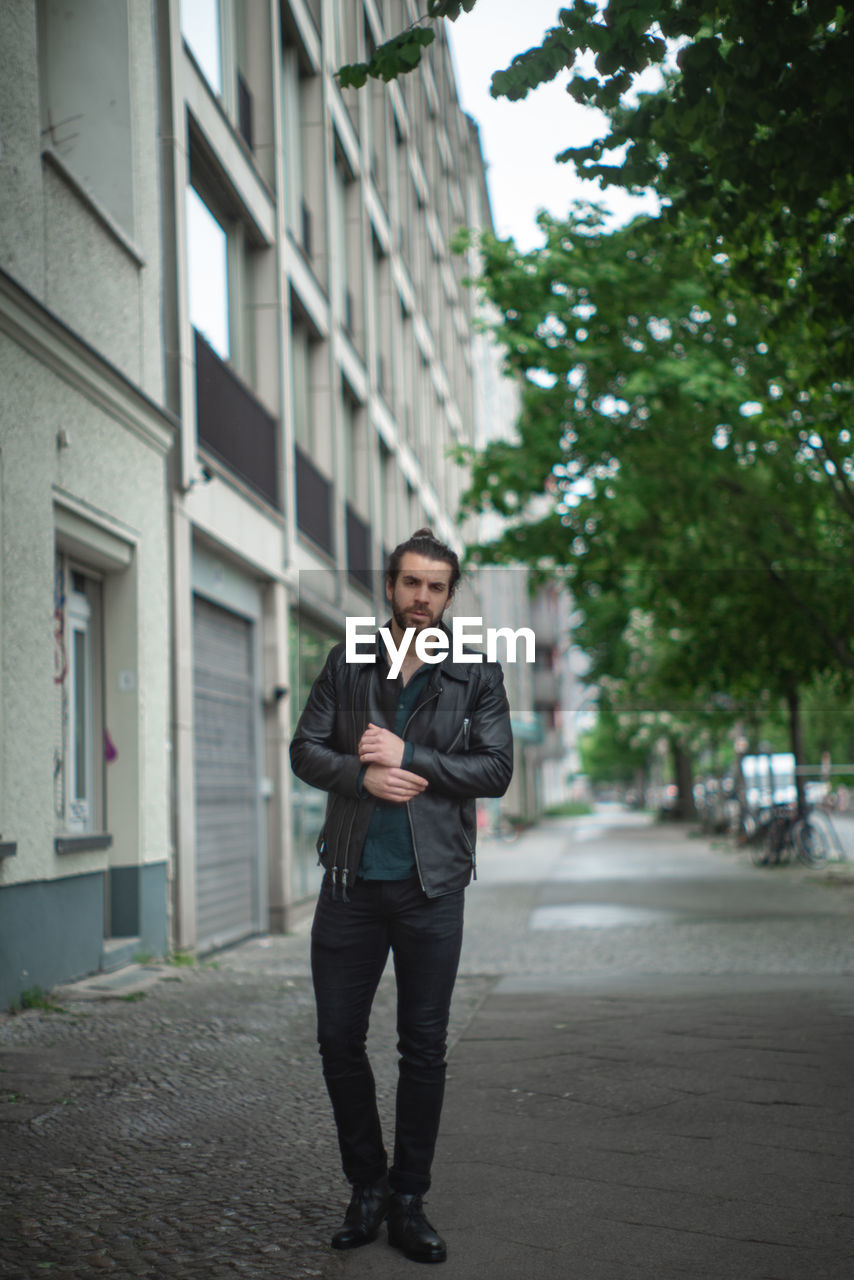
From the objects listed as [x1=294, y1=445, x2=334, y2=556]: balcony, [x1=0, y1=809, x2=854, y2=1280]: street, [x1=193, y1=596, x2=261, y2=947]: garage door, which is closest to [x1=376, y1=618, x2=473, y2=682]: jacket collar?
[x1=0, y1=809, x2=854, y2=1280]: street

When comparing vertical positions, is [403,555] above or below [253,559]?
below

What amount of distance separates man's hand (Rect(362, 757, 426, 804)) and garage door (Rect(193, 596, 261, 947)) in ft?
26.3

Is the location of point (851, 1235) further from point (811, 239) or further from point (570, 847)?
point (570, 847)

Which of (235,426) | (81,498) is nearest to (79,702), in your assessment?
(81,498)

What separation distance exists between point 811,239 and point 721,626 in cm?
1174

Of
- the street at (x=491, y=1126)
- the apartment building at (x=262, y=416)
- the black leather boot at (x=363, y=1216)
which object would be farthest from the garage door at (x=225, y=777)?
the black leather boot at (x=363, y=1216)

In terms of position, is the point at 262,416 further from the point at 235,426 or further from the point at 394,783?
the point at 394,783

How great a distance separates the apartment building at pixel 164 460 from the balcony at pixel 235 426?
0.13 feet

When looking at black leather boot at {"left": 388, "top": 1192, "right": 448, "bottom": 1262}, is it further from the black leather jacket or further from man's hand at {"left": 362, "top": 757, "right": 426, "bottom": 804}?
man's hand at {"left": 362, "top": 757, "right": 426, "bottom": 804}

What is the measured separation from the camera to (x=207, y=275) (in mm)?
12820

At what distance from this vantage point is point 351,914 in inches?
148

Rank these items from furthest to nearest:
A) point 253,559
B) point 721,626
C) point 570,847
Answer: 1. point 570,847
2. point 721,626
3. point 253,559

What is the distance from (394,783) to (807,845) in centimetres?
1870

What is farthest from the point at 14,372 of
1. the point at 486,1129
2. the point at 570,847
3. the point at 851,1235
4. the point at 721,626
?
the point at 570,847
